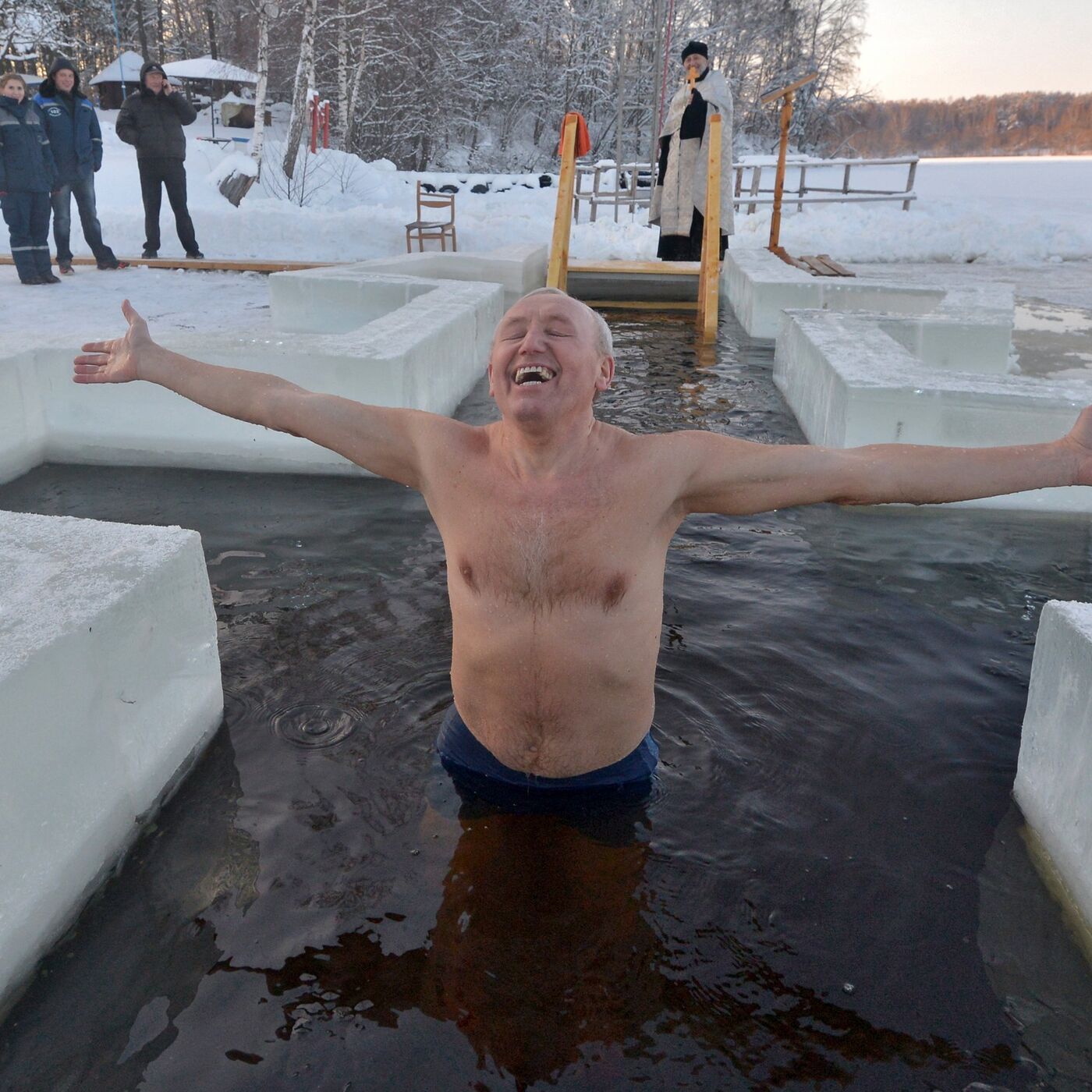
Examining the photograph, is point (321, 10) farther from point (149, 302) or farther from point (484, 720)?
point (484, 720)

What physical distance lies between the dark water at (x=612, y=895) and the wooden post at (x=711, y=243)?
6188mm

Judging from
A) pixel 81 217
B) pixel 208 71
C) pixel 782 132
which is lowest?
pixel 81 217

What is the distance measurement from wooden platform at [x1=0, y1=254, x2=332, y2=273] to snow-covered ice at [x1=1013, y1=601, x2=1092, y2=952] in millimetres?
10601

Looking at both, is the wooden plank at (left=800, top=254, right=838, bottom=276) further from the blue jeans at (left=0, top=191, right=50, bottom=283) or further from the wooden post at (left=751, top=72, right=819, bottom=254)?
the blue jeans at (left=0, top=191, right=50, bottom=283)

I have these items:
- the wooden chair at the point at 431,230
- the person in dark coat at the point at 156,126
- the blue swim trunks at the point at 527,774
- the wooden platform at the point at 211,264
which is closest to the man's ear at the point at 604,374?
the blue swim trunks at the point at 527,774

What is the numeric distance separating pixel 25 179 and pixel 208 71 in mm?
27885

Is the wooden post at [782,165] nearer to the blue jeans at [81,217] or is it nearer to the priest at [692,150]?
the priest at [692,150]

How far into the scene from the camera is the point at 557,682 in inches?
95.7

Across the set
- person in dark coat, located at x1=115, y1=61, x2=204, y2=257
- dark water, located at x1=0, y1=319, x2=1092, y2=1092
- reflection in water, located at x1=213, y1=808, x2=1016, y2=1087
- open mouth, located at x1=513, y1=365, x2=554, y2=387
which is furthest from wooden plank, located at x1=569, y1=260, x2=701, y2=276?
reflection in water, located at x1=213, y1=808, x2=1016, y2=1087

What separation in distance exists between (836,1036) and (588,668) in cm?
97

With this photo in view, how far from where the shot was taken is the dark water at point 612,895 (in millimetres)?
2051

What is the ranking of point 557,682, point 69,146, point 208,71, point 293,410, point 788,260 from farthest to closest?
point 208,71 → point 788,260 → point 69,146 → point 293,410 → point 557,682

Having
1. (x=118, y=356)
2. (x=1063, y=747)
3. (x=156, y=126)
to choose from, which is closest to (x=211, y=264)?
(x=156, y=126)

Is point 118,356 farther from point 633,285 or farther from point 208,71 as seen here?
point 208,71
